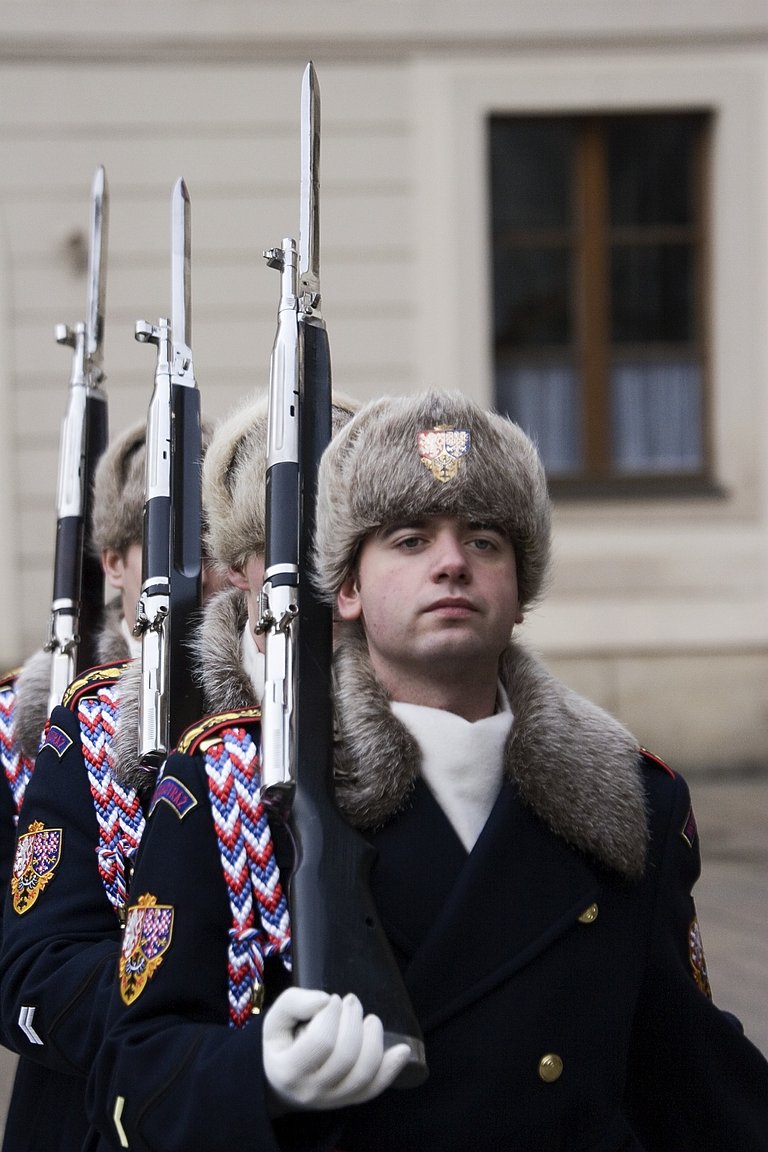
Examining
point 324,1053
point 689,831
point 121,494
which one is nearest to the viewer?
point 324,1053

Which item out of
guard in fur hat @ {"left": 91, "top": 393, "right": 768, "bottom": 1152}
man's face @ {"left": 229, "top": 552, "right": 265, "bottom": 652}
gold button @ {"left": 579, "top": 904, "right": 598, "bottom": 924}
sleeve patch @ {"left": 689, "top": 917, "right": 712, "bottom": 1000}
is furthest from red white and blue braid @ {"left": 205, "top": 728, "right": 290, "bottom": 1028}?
sleeve patch @ {"left": 689, "top": 917, "right": 712, "bottom": 1000}

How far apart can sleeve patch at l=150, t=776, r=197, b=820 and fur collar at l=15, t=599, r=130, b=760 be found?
→ 3.77ft

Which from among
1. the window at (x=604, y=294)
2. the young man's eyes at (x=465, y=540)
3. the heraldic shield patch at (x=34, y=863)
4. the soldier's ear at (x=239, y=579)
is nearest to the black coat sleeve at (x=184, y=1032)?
the heraldic shield patch at (x=34, y=863)

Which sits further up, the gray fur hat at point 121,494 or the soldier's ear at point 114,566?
the gray fur hat at point 121,494

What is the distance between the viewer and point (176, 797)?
2277 mm

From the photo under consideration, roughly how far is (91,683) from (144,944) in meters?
0.88

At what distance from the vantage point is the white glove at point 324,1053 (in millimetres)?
1941

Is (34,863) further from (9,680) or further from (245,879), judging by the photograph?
(9,680)

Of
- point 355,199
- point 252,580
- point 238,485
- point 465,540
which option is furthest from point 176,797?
point 355,199

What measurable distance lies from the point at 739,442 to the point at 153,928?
8.50 meters

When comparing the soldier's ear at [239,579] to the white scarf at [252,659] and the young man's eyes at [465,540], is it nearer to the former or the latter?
the white scarf at [252,659]

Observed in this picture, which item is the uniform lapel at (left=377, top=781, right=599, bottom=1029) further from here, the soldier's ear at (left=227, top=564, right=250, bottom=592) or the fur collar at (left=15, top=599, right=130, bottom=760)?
the fur collar at (left=15, top=599, right=130, bottom=760)

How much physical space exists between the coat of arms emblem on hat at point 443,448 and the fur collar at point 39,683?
127 cm

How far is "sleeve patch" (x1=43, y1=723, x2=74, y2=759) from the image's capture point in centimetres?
276
